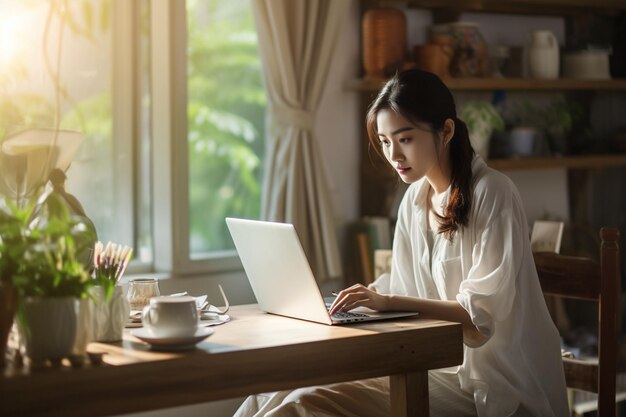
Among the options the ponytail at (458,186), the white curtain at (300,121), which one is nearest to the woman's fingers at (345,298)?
the ponytail at (458,186)

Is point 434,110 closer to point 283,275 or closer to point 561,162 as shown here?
point 283,275

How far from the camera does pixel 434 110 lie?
2.14 m

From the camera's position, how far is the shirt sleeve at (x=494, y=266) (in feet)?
6.50

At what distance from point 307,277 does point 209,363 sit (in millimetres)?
326

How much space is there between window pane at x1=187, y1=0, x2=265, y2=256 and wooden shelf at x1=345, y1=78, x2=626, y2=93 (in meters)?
0.36

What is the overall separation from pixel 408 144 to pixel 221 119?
1.15 metres

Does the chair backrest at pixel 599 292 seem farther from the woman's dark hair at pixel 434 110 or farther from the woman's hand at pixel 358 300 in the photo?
the woman's hand at pixel 358 300

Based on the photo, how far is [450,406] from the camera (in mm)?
2084

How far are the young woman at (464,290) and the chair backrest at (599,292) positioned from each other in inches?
5.9

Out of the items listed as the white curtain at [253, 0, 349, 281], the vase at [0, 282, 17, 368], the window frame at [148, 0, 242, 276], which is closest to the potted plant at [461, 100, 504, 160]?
the white curtain at [253, 0, 349, 281]

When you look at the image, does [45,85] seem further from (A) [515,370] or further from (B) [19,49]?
(A) [515,370]

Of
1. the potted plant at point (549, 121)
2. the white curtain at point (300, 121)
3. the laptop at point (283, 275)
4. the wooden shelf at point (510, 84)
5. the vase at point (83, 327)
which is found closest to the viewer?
the vase at point (83, 327)

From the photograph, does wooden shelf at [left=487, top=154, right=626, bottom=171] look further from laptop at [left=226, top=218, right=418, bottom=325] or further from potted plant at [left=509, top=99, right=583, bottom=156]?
laptop at [left=226, top=218, right=418, bottom=325]

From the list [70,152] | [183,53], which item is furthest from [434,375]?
[183,53]
